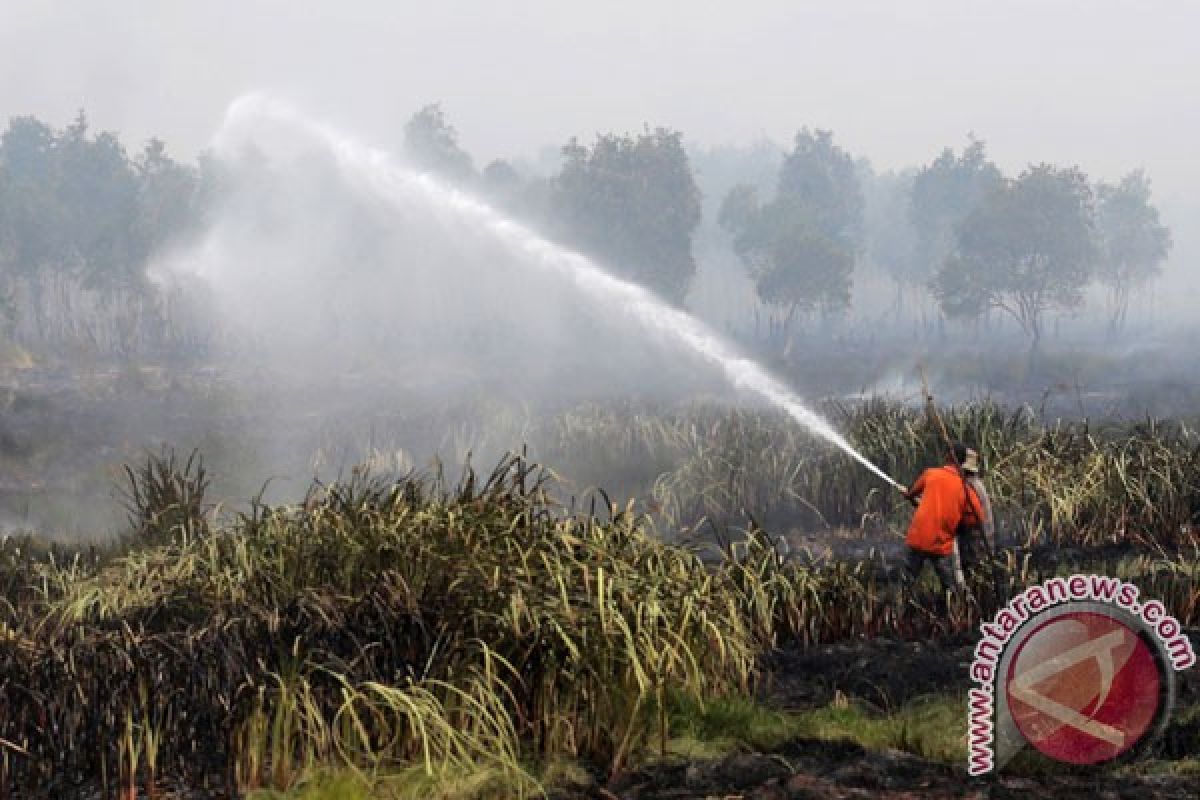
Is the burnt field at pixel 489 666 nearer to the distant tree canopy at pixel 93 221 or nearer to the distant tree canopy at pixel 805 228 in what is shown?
the distant tree canopy at pixel 93 221

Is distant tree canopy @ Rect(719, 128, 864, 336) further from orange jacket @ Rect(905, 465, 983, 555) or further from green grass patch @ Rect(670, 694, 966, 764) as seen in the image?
green grass patch @ Rect(670, 694, 966, 764)

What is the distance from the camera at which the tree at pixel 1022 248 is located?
7456 centimetres

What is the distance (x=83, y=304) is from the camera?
11288cm

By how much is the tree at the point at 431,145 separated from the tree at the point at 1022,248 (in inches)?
1220

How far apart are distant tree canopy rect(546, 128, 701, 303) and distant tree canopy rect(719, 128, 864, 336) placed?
20.7 feet

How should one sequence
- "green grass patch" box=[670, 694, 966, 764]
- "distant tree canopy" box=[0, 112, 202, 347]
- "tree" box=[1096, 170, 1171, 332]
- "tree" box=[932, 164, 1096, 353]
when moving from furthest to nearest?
"tree" box=[1096, 170, 1171, 332]
"tree" box=[932, 164, 1096, 353]
"distant tree canopy" box=[0, 112, 202, 347]
"green grass patch" box=[670, 694, 966, 764]

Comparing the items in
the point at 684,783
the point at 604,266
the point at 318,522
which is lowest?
the point at 684,783

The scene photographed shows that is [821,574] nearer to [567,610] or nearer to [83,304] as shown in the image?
[567,610]

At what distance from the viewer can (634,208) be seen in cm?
7412

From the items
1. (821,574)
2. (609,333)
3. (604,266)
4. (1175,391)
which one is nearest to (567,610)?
(821,574)

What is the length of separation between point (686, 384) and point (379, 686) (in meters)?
39.5

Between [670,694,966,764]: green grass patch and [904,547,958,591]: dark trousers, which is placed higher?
[904,547,958,591]: dark trousers

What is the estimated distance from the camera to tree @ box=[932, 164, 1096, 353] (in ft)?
245

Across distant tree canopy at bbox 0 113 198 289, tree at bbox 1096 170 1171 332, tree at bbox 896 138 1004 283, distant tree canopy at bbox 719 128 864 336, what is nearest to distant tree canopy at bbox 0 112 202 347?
distant tree canopy at bbox 0 113 198 289
